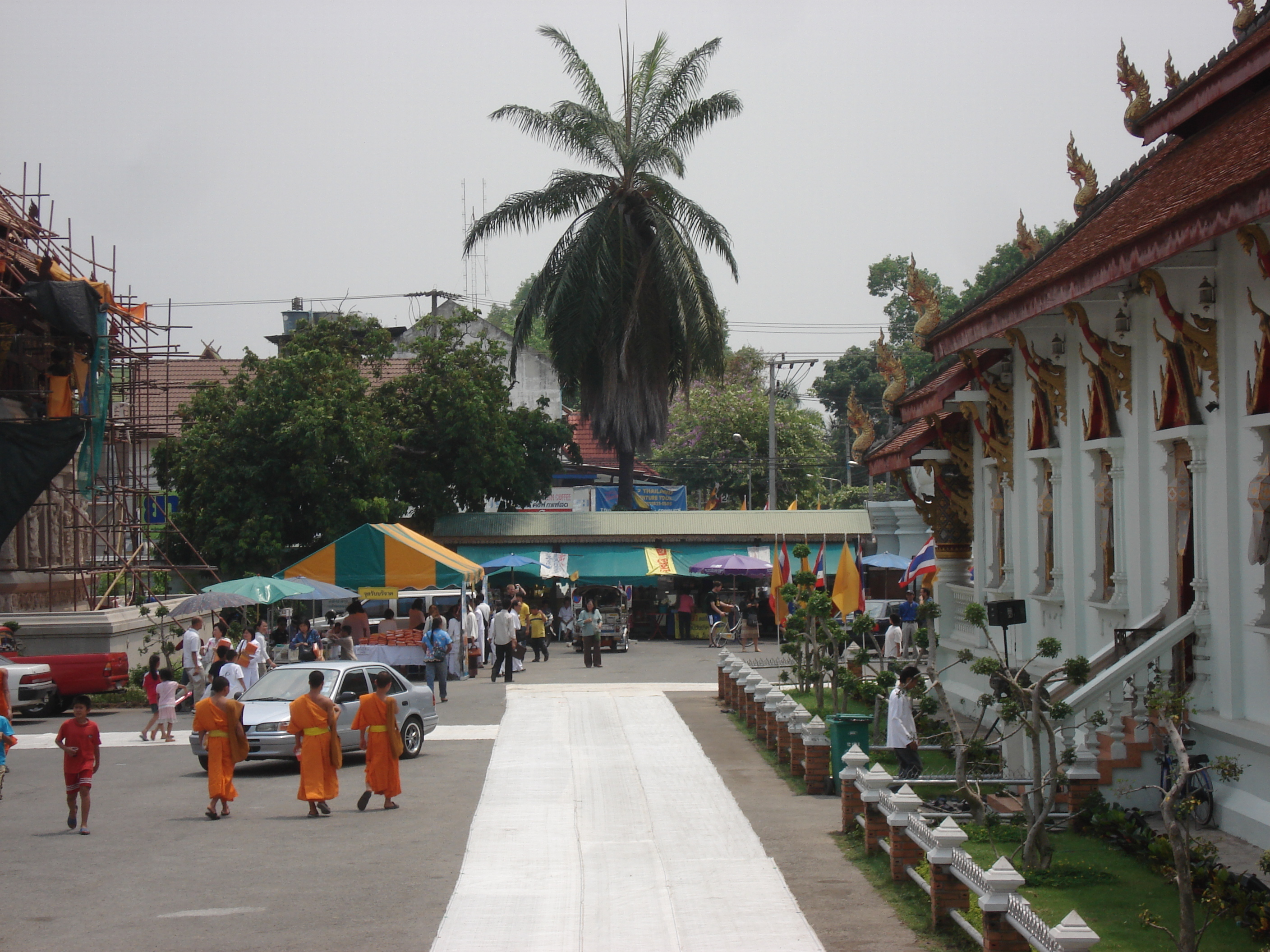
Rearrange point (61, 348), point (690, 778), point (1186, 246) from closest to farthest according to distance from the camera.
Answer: point (1186, 246), point (690, 778), point (61, 348)

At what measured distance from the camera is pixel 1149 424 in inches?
478

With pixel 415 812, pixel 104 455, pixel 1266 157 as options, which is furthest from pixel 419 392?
pixel 1266 157

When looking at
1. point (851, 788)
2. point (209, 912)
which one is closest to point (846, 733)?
point (851, 788)

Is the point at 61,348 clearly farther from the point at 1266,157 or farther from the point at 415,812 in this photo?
the point at 1266,157

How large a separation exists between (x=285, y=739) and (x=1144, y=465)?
10379 millimetres

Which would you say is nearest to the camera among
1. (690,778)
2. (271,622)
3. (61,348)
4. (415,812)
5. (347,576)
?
(415,812)

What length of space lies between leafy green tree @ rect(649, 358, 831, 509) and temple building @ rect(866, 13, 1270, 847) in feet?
152

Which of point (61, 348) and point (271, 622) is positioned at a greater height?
point (61, 348)

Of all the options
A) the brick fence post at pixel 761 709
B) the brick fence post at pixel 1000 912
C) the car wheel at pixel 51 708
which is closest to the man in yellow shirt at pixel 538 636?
the car wheel at pixel 51 708

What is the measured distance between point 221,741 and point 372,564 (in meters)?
13.0

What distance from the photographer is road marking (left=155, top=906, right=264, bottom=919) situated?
365 inches

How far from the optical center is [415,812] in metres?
13.3

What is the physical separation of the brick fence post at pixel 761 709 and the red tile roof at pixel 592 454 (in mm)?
42894

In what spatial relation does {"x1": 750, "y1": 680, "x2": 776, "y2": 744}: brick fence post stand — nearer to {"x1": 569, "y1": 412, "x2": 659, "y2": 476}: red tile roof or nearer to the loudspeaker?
the loudspeaker
